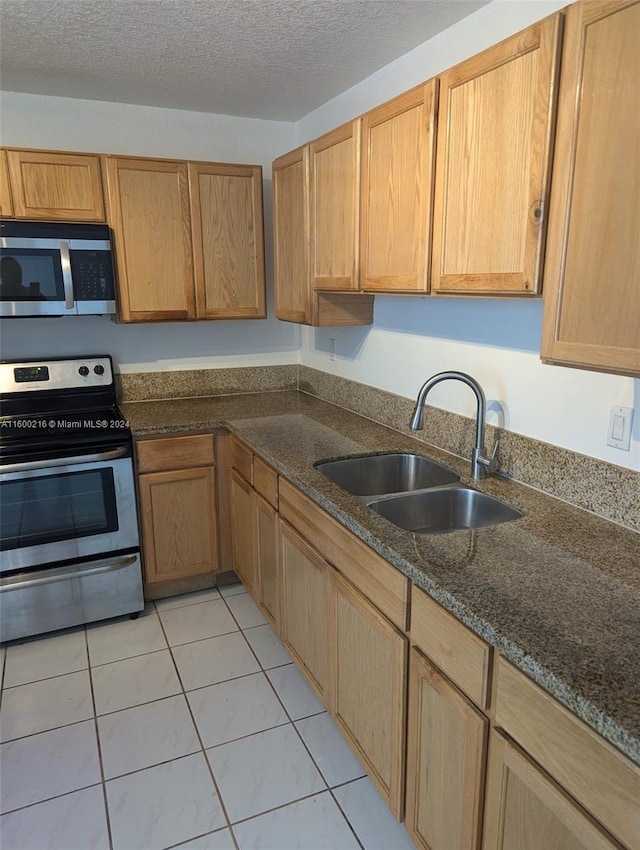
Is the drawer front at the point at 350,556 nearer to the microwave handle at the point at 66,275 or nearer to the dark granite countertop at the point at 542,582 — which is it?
the dark granite countertop at the point at 542,582

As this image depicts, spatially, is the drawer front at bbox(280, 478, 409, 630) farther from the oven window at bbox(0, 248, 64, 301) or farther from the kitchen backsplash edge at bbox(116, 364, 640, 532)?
the oven window at bbox(0, 248, 64, 301)

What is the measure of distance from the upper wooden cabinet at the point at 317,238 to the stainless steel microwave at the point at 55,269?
2.64ft

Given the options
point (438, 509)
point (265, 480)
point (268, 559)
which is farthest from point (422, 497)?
point (268, 559)

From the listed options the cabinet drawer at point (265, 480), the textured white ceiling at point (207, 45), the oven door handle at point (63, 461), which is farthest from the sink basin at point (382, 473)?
the textured white ceiling at point (207, 45)

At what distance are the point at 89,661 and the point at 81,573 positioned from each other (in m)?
0.37

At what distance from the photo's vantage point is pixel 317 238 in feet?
7.94

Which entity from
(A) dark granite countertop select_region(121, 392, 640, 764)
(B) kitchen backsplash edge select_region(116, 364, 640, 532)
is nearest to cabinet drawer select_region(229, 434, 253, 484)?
(A) dark granite countertop select_region(121, 392, 640, 764)

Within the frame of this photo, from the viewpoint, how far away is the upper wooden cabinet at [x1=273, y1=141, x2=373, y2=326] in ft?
7.19

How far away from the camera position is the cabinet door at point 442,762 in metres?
1.23

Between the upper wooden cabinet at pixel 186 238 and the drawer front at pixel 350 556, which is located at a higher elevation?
the upper wooden cabinet at pixel 186 238

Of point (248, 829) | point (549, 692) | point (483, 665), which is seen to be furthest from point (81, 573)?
point (549, 692)

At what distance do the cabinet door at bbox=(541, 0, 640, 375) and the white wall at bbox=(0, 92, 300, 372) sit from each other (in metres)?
2.24

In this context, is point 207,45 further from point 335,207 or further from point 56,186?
point 56,186

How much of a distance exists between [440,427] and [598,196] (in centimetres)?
120
